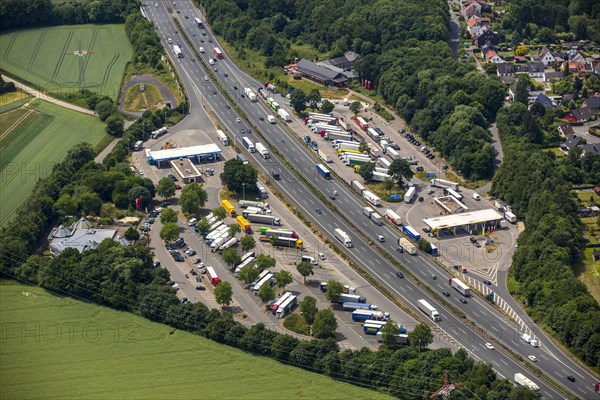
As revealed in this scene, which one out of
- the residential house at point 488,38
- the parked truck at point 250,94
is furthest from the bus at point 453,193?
the residential house at point 488,38

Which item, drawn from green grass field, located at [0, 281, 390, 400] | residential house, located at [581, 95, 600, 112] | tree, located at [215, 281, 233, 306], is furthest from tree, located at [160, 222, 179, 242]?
residential house, located at [581, 95, 600, 112]

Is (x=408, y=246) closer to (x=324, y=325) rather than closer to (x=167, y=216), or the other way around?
(x=324, y=325)

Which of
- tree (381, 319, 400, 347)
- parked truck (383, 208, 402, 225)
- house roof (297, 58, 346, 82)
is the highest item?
tree (381, 319, 400, 347)

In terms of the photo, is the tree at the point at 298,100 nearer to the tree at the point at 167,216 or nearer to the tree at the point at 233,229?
the tree at the point at 167,216

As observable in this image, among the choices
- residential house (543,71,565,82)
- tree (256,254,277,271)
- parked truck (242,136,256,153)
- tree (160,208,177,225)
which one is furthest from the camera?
residential house (543,71,565,82)

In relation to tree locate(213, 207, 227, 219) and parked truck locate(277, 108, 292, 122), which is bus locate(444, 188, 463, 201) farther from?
parked truck locate(277, 108, 292, 122)

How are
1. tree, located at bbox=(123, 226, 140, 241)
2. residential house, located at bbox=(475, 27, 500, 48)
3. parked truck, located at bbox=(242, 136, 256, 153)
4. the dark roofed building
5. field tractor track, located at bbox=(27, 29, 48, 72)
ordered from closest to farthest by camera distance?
1. tree, located at bbox=(123, 226, 140, 241)
2. parked truck, located at bbox=(242, 136, 256, 153)
3. the dark roofed building
4. field tractor track, located at bbox=(27, 29, 48, 72)
5. residential house, located at bbox=(475, 27, 500, 48)

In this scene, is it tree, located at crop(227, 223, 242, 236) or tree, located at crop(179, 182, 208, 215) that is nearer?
tree, located at crop(227, 223, 242, 236)

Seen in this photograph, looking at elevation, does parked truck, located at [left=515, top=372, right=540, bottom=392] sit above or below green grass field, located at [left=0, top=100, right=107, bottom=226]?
below
